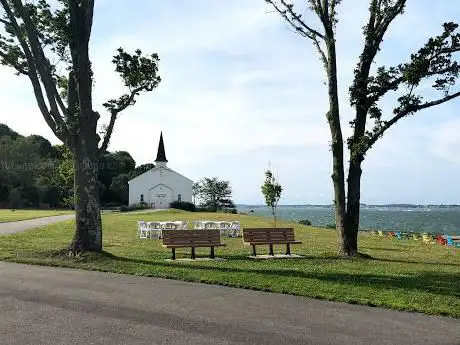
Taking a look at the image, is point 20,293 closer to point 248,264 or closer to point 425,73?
point 248,264

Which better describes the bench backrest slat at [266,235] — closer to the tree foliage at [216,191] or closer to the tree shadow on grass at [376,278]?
the tree shadow on grass at [376,278]

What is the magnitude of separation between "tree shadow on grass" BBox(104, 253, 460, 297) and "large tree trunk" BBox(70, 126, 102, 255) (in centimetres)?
234

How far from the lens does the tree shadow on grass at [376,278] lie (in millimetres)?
10492

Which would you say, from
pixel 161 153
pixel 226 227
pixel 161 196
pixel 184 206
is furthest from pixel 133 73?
pixel 161 153

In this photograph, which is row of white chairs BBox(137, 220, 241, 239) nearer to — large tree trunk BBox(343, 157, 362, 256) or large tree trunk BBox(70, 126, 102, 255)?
large tree trunk BBox(70, 126, 102, 255)

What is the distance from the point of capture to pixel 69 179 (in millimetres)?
33062

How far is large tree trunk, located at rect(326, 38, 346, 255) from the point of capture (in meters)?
16.5

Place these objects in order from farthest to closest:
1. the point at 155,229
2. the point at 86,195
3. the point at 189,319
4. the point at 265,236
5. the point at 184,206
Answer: the point at 184,206 → the point at 155,229 → the point at 265,236 → the point at 86,195 → the point at 189,319

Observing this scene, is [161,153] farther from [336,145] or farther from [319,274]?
[319,274]

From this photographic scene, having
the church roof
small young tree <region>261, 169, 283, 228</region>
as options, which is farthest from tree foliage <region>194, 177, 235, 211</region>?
small young tree <region>261, 169, 283, 228</region>

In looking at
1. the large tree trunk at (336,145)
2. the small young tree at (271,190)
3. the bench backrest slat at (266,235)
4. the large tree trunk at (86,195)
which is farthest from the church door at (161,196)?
the large tree trunk at (86,195)

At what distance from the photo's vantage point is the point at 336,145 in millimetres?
16547

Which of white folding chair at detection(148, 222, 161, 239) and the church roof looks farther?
the church roof

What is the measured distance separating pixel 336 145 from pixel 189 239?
210 inches
